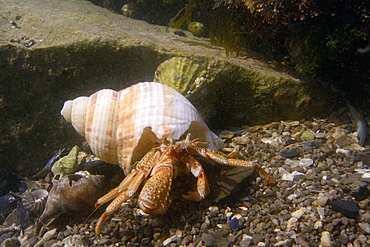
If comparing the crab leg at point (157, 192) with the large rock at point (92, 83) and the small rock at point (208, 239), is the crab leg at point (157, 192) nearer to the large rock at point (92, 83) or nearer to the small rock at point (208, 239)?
the small rock at point (208, 239)

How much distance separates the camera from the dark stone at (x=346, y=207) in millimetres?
2029

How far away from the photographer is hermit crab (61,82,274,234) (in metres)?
2.55

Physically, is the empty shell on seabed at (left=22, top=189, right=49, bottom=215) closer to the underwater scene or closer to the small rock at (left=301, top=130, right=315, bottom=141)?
the underwater scene

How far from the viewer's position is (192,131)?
125 inches

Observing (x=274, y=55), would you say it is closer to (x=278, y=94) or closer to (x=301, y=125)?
(x=278, y=94)

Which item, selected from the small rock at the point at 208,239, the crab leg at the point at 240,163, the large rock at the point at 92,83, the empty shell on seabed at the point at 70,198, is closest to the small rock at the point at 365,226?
the crab leg at the point at 240,163

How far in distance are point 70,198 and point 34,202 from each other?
0.61 metres

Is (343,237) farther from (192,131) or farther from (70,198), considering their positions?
(70,198)

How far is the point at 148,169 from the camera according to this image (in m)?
2.69

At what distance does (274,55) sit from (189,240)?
131 inches

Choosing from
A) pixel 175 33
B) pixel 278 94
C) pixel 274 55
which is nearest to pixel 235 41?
pixel 274 55

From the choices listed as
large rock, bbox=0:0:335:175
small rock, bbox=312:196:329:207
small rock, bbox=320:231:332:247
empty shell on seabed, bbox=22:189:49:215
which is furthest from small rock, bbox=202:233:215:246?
empty shell on seabed, bbox=22:189:49:215

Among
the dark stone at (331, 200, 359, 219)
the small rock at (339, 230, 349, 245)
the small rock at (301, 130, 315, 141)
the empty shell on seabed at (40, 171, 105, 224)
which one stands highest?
the small rock at (301, 130, 315, 141)

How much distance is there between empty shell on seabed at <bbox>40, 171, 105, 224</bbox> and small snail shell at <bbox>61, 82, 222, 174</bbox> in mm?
410
